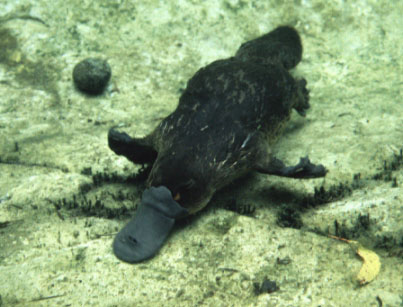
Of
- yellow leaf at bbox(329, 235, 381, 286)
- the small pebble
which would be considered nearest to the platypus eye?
yellow leaf at bbox(329, 235, 381, 286)

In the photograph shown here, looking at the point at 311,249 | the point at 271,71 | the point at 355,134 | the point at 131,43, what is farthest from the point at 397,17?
the point at 311,249

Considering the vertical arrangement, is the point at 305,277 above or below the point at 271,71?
below

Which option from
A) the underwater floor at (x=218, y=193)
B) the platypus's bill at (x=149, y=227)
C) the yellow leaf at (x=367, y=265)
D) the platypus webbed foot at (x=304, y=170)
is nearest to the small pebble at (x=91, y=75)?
the underwater floor at (x=218, y=193)

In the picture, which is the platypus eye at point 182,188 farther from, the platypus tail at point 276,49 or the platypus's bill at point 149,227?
the platypus tail at point 276,49

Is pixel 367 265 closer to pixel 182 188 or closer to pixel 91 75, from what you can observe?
pixel 182 188

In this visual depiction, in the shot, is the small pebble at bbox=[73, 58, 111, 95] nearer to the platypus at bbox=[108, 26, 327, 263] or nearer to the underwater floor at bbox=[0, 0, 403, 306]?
the underwater floor at bbox=[0, 0, 403, 306]

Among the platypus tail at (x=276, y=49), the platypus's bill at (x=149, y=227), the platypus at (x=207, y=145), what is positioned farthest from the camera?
the platypus tail at (x=276, y=49)

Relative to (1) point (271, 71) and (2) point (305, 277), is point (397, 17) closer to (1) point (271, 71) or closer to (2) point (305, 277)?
(1) point (271, 71)
